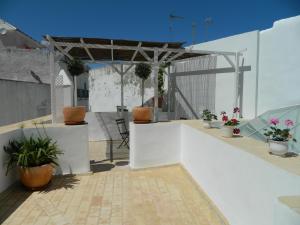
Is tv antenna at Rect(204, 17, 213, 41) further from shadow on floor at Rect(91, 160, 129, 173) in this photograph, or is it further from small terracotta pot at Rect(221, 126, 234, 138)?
small terracotta pot at Rect(221, 126, 234, 138)

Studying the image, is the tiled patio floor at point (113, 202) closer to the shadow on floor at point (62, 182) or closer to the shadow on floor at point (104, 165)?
the shadow on floor at point (62, 182)

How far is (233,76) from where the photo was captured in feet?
25.1

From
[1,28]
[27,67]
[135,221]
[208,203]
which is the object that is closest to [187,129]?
[208,203]

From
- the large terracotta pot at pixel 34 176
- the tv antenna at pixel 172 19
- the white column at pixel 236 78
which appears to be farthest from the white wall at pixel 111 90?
the large terracotta pot at pixel 34 176

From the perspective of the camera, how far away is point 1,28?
858cm

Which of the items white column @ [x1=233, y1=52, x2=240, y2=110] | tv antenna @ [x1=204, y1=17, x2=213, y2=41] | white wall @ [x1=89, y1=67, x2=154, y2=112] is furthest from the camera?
white wall @ [x1=89, y1=67, x2=154, y2=112]

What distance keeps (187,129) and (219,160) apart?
1.99 metres

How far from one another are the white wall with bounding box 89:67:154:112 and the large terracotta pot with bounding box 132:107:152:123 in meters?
7.75

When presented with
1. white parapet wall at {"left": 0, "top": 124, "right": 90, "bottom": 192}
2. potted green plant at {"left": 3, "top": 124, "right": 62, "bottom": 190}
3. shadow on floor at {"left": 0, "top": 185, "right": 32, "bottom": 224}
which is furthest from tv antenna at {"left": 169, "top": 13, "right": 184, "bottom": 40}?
shadow on floor at {"left": 0, "top": 185, "right": 32, "bottom": 224}

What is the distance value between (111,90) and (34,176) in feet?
37.1

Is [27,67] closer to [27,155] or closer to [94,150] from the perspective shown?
[94,150]

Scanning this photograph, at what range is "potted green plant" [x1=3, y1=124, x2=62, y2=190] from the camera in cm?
462

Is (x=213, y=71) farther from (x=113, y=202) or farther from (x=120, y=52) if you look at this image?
(x=113, y=202)

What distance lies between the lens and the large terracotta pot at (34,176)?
4.62m
